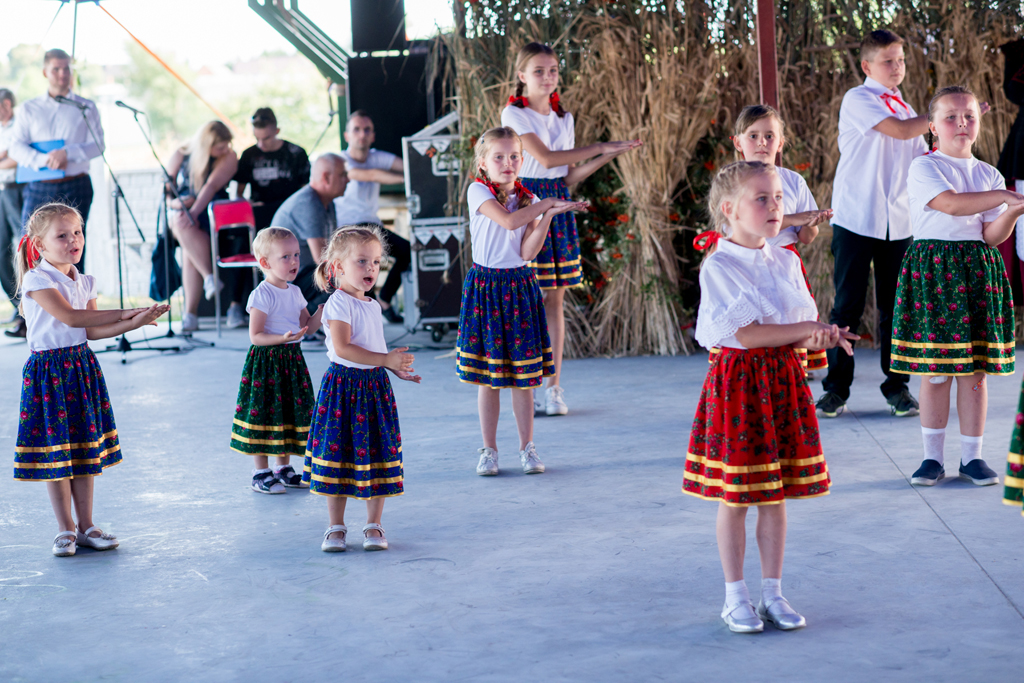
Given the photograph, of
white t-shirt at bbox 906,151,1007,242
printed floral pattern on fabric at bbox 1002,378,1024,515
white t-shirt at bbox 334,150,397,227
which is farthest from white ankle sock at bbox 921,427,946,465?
white t-shirt at bbox 334,150,397,227

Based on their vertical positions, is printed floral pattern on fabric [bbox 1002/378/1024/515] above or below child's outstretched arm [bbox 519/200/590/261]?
below

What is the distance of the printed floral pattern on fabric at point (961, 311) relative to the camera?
3.03 m

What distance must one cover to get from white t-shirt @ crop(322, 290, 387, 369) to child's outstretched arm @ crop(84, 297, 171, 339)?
0.41 m

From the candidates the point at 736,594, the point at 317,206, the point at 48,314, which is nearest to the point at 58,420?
the point at 48,314

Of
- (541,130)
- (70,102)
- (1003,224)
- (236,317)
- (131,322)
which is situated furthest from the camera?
(236,317)

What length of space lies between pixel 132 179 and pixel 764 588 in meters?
11.9

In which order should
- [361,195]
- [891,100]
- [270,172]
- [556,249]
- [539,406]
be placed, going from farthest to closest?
[270,172] < [361,195] < [539,406] < [556,249] < [891,100]

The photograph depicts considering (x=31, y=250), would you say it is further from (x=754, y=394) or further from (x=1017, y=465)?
(x=1017, y=465)

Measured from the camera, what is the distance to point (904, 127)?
12.4ft

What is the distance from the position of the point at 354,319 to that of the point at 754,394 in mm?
1087

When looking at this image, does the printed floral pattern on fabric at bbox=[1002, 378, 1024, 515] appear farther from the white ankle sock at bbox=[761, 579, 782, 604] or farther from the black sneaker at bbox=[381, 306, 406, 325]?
the black sneaker at bbox=[381, 306, 406, 325]

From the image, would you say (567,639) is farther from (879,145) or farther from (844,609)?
(879,145)

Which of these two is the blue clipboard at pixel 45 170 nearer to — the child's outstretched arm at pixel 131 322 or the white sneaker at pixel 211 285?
the white sneaker at pixel 211 285

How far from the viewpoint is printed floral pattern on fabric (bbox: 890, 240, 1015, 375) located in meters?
3.03
